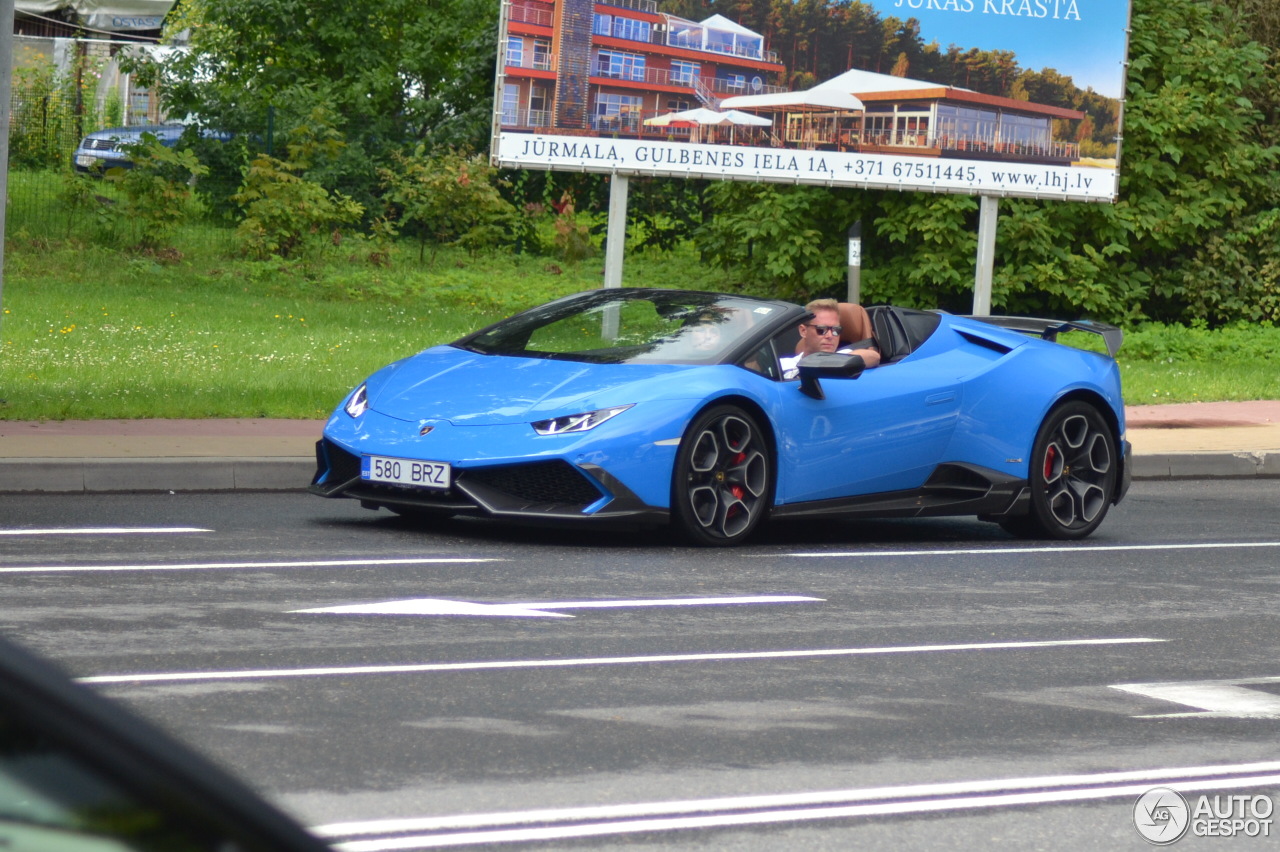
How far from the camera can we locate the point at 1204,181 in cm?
2397

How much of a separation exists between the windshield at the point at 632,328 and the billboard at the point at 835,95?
7.43m

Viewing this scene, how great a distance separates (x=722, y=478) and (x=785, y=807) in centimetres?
439

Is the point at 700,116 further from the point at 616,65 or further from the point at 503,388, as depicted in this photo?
the point at 503,388

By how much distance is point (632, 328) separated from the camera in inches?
360

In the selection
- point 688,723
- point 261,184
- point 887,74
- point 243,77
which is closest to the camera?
point 688,723

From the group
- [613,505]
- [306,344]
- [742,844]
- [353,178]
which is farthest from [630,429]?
[353,178]

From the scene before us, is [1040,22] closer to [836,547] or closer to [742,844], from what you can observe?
[836,547]

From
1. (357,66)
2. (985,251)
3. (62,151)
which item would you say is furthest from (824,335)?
(357,66)

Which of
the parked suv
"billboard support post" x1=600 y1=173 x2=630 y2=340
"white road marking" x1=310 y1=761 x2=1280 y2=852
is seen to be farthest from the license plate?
the parked suv

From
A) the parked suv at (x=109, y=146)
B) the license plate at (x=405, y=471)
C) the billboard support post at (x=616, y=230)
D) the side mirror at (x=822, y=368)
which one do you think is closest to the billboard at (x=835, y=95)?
the billboard support post at (x=616, y=230)

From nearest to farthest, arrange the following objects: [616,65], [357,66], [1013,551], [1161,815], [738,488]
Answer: [1161,815], [738,488], [1013,551], [616,65], [357,66]

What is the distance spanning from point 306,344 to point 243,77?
550 inches

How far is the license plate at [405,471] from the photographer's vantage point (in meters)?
8.02

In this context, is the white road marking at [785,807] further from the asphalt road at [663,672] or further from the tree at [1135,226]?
the tree at [1135,226]
